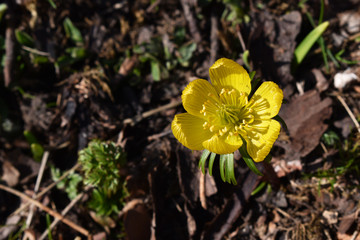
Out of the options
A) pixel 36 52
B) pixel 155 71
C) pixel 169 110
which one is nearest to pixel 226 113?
pixel 169 110

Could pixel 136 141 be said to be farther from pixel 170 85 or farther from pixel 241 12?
pixel 241 12

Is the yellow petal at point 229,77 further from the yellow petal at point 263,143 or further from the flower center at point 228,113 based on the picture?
the yellow petal at point 263,143

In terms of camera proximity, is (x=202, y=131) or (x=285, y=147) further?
(x=285, y=147)

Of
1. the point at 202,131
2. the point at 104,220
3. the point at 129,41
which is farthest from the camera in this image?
the point at 129,41

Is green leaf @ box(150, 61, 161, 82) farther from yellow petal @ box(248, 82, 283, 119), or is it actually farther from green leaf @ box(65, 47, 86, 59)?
yellow petal @ box(248, 82, 283, 119)

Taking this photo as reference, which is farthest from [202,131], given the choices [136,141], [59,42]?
[59,42]

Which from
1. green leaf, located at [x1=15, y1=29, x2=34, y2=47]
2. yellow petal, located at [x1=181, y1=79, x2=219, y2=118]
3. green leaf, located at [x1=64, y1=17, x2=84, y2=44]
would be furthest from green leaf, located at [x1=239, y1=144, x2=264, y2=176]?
green leaf, located at [x1=15, y1=29, x2=34, y2=47]

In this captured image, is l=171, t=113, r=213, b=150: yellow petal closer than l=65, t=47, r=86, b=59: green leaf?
Yes
